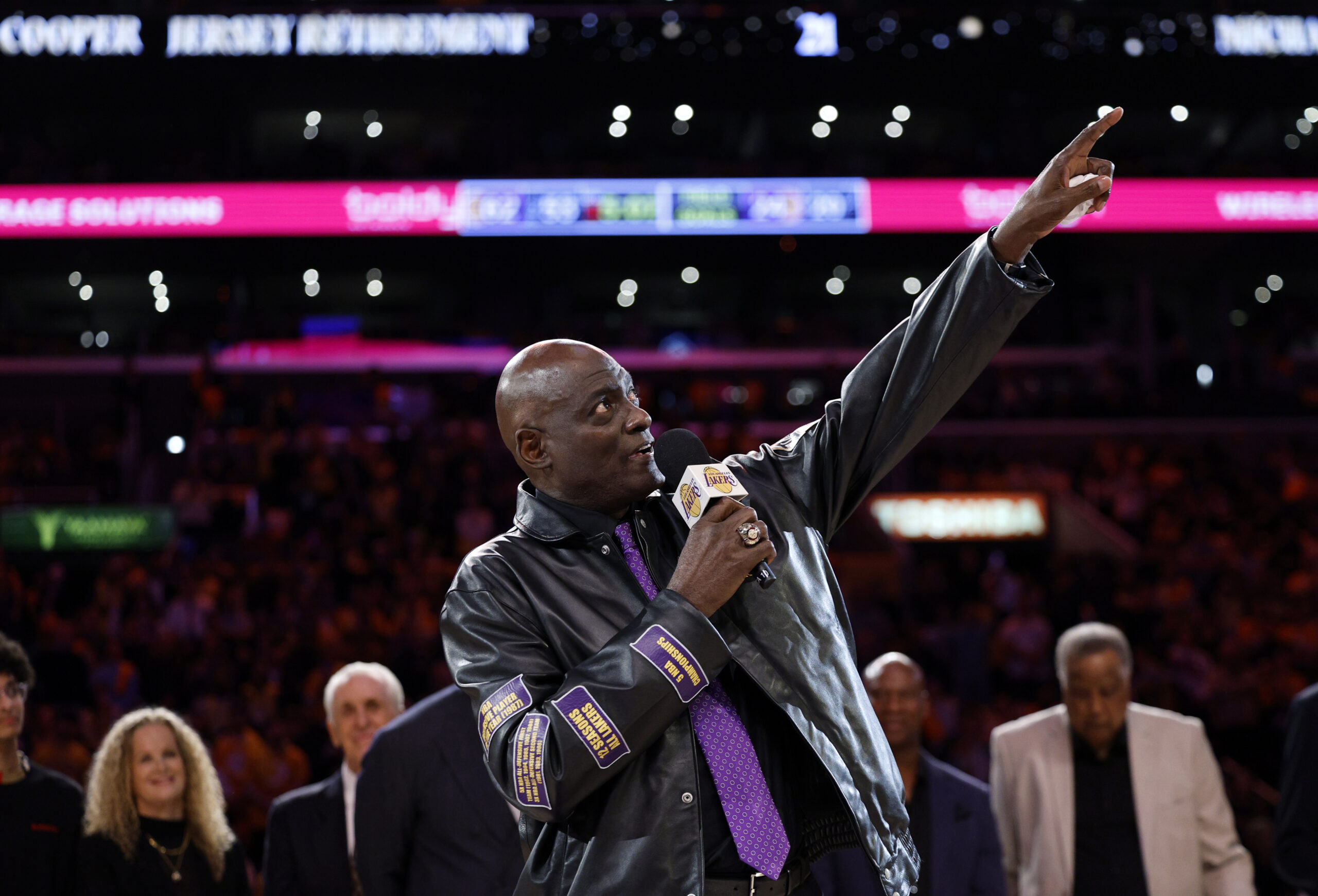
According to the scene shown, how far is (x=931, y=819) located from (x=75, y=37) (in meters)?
16.6

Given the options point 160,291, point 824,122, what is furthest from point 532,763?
point 824,122

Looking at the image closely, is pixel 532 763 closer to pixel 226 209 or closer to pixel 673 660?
pixel 673 660

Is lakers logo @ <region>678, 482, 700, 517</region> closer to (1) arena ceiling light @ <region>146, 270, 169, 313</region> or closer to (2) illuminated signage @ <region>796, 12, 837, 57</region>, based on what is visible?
(2) illuminated signage @ <region>796, 12, 837, 57</region>

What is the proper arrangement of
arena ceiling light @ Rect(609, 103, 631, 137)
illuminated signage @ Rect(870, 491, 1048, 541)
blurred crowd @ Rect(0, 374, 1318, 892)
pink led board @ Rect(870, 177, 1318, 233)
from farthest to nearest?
arena ceiling light @ Rect(609, 103, 631, 137) → pink led board @ Rect(870, 177, 1318, 233) → illuminated signage @ Rect(870, 491, 1048, 541) → blurred crowd @ Rect(0, 374, 1318, 892)

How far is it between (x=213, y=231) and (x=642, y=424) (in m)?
14.6

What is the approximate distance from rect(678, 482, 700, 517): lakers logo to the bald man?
6 centimetres

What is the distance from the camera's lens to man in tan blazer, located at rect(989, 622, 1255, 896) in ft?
12.2

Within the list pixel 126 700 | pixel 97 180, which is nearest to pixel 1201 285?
pixel 97 180

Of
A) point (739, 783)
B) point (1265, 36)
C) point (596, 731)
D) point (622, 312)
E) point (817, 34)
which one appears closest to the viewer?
point (596, 731)

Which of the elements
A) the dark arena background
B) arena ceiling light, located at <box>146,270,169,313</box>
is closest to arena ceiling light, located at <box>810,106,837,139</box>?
the dark arena background

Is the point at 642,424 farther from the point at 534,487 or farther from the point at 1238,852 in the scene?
the point at 1238,852

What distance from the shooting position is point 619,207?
15242mm

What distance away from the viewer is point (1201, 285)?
20.1 m

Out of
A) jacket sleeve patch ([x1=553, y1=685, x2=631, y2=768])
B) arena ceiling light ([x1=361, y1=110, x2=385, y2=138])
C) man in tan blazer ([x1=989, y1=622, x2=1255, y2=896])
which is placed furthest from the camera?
arena ceiling light ([x1=361, y1=110, x2=385, y2=138])
